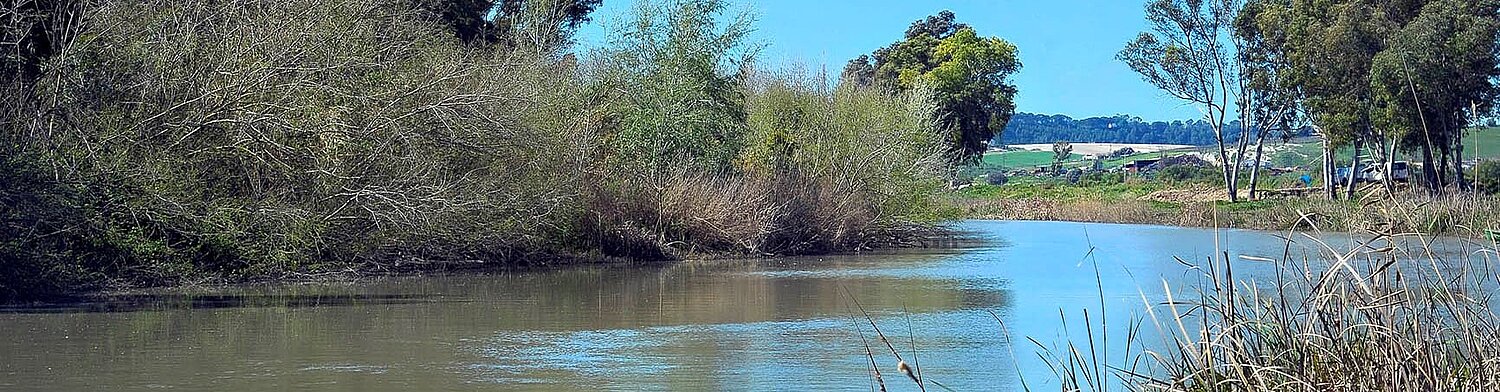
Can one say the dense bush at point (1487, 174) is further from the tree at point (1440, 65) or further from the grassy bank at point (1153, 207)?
the grassy bank at point (1153, 207)

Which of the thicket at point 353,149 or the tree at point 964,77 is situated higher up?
the tree at point 964,77

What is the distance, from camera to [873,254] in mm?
26797

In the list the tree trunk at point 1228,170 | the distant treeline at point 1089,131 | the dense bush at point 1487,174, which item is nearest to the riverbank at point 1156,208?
the tree trunk at point 1228,170

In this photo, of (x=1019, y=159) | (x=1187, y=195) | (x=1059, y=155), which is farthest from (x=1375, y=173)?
(x=1019, y=159)

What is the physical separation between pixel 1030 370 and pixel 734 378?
2.10 meters

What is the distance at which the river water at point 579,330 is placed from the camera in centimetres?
1016

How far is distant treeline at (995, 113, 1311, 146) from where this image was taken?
121562 millimetres

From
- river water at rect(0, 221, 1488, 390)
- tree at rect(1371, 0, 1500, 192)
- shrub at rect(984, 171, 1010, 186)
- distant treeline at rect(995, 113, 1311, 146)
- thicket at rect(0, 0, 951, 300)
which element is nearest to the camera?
river water at rect(0, 221, 1488, 390)

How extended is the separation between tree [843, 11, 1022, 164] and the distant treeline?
65935 millimetres

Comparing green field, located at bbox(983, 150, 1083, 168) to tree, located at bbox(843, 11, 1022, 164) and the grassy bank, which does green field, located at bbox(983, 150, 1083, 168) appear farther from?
tree, located at bbox(843, 11, 1022, 164)

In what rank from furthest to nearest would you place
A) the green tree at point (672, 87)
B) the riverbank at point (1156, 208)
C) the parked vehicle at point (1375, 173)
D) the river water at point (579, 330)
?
the riverbank at point (1156, 208) < the green tree at point (672, 87) < the river water at point (579, 330) < the parked vehicle at point (1375, 173)

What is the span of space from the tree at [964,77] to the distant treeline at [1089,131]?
65.9 metres

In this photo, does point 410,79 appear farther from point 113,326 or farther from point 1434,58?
point 1434,58

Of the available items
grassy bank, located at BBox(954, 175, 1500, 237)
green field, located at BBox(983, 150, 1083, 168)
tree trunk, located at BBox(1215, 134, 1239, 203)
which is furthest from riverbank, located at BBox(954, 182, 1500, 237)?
green field, located at BBox(983, 150, 1083, 168)
